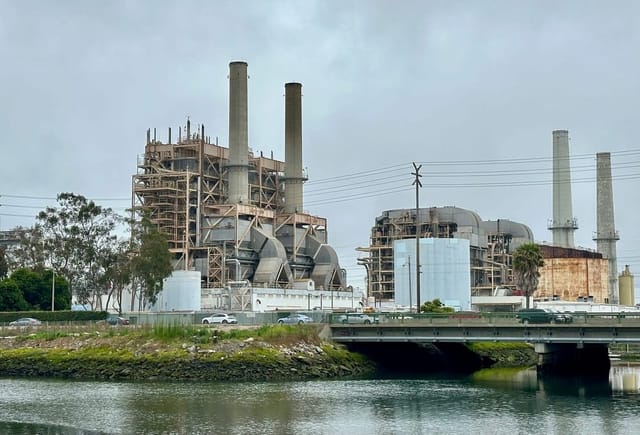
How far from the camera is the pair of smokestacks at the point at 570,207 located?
168000mm

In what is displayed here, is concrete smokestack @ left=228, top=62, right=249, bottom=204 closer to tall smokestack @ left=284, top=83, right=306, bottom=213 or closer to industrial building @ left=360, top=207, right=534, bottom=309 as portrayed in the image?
tall smokestack @ left=284, top=83, right=306, bottom=213

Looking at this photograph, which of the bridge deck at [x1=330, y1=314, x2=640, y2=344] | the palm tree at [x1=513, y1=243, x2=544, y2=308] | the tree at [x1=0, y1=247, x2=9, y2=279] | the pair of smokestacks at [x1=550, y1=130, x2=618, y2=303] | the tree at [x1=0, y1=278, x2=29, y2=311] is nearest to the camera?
the bridge deck at [x1=330, y1=314, x2=640, y2=344]

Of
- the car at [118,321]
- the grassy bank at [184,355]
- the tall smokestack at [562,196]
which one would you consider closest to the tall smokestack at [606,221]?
the tall smokestack at [562,196]

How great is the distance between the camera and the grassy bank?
7762 centimetres

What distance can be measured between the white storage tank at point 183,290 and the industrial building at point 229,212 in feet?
A: 4.97

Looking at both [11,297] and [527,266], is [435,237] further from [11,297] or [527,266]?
[11,297]

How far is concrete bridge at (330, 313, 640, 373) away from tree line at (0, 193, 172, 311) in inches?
1375

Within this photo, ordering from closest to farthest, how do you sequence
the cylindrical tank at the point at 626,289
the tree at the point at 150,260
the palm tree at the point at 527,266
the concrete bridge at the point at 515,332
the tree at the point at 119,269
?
the concrete bridge at the point at 515,332 < the tree at the point at 150,260 < the palm tree at the point at 527,266 < the tree at the point at 119,269 < the cylindrical tank at the point at 626,289

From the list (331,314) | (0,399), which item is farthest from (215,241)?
(0,399)

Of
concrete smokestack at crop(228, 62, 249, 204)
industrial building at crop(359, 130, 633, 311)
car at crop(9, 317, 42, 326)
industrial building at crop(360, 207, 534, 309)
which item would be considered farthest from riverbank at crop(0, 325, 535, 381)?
industrial building at crop(360, 207, 534, 309)

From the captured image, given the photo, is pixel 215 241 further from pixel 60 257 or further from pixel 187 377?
pixel 187 377

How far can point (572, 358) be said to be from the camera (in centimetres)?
8638

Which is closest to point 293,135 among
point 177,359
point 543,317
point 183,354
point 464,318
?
point 464,318

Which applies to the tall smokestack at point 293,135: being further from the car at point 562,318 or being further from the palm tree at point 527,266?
the car at point 562,318
